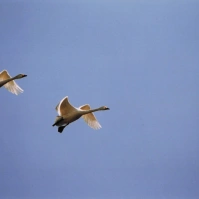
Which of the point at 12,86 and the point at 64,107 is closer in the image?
the point at 64,107

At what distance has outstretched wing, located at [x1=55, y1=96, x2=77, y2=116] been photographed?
9.88 m

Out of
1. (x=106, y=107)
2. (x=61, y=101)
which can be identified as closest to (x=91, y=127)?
(x=106, y=107)

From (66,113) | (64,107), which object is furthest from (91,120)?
(64,107)

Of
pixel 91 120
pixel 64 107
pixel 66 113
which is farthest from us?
pixel 91 120

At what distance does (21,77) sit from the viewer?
11.3 metres

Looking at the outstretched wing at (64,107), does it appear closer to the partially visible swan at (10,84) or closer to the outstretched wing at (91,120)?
the outstretched wing at (91,120)

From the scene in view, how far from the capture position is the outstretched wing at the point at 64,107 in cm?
988

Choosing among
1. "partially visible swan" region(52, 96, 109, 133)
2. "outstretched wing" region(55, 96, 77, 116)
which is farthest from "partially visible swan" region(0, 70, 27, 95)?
"outstretched wing" region(55, 96, 77, 116)

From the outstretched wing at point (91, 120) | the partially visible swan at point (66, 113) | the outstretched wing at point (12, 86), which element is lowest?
the partially visible swan at point (66, 113)

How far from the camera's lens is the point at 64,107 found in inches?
394

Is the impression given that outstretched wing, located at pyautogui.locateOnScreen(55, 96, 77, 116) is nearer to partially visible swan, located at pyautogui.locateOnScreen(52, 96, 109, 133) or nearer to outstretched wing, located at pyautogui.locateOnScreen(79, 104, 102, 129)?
partially visible swan, located at pyautogui.locateOnScreen(52, 96, 109, 133)

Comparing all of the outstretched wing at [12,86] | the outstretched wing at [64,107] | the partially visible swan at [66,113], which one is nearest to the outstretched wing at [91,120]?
the partially visible swan at [66,113]

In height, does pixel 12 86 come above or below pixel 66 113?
above

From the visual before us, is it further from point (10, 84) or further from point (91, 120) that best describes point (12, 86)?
point (91, 120)
